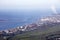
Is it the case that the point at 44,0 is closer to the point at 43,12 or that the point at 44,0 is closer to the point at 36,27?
the point at 43,12

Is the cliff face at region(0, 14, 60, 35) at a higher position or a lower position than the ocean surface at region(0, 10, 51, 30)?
lower

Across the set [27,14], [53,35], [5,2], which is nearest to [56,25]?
[53,35]

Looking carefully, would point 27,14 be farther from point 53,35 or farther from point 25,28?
point 53,35

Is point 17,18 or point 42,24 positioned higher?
point 17,18

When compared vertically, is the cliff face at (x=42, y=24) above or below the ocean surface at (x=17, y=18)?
below

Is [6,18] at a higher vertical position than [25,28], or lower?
higher

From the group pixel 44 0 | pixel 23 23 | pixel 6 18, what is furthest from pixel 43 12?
pixel 6 18

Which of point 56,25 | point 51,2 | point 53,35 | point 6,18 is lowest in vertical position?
point 53,35
